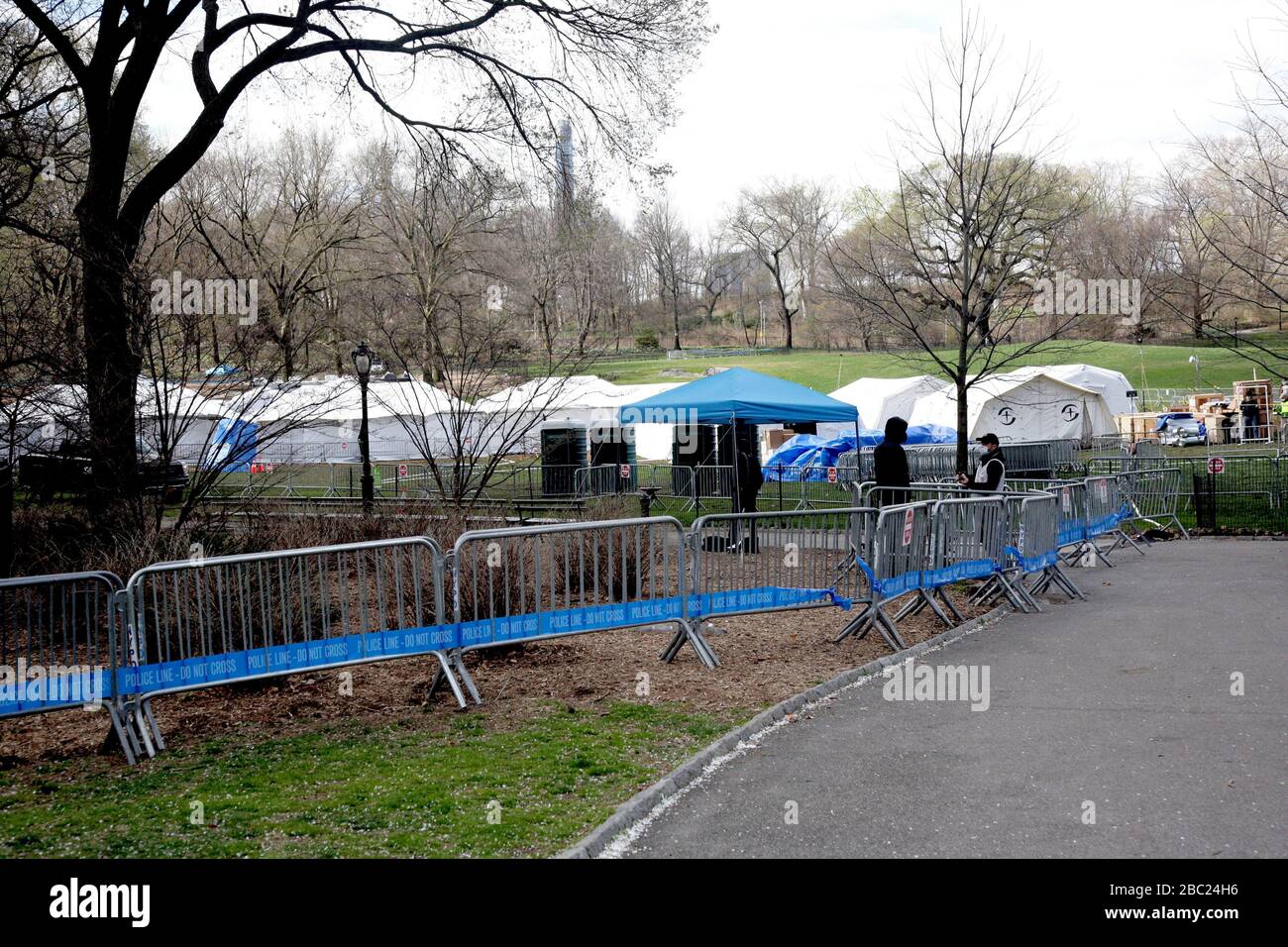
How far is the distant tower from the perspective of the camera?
1891 cm

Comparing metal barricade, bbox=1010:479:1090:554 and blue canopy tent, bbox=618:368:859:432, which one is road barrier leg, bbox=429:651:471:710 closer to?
metal barricade, bbox=1010:479:1090:554

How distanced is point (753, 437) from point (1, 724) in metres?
14.8

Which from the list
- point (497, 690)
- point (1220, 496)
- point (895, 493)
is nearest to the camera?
point (497, 690)

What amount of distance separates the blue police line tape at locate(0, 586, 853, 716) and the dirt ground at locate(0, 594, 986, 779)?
48 cm

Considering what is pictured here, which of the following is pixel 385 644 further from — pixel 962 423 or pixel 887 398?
pixel 887 398

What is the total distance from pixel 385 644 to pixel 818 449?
26.9 m

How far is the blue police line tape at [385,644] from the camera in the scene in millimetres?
7039

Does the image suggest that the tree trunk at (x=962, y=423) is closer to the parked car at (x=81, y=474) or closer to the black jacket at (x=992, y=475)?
the black jacket at (x=992, y=475)

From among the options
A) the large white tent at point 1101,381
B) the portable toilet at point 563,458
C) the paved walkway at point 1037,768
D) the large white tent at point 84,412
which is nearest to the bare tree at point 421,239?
the portable toilet at point 563,458

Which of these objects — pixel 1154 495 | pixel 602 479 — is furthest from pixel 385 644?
pixel 602 479

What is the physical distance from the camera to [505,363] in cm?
1908

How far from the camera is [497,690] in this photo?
884 centimetres

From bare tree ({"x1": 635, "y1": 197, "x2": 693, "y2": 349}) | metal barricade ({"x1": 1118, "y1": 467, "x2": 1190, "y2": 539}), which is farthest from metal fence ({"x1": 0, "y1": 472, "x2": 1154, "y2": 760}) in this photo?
bare tree ({"x1": 635, "y1": 197, "x2": 693, "y2": 349})
